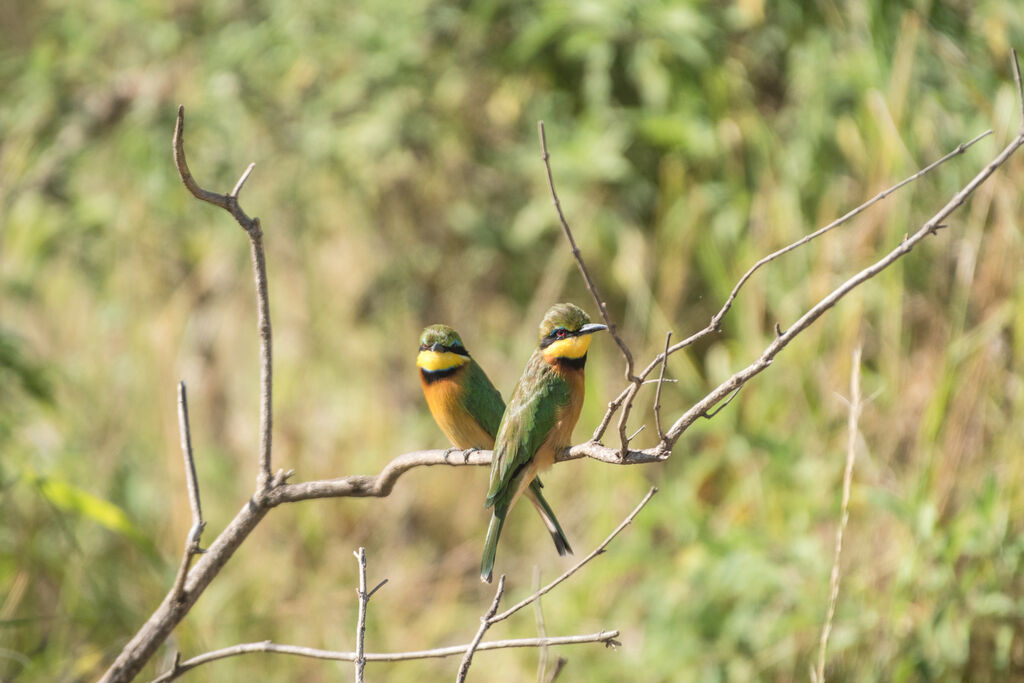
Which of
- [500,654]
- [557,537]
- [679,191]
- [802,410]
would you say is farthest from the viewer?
[679,191]

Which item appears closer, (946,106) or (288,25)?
(946,106)

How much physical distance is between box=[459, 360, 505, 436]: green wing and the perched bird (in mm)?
486

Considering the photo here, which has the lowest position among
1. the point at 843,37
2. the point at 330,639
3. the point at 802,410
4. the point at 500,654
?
the point at 500,654

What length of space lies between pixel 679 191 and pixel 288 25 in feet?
6.34

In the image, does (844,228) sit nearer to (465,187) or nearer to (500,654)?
(465,187)

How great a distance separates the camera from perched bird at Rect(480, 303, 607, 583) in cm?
210

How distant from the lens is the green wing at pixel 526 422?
82.3 inches

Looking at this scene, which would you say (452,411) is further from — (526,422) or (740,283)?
(740,283)

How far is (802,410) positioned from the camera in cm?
366

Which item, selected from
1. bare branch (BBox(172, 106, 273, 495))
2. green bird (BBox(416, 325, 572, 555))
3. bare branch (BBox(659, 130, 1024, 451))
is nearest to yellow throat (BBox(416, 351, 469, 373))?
green bird (BBox(416, 325, 572, 555))

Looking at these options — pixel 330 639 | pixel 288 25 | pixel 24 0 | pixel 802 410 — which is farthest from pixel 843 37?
pixel 24 0

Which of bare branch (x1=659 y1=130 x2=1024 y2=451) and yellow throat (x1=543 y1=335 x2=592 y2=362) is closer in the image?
bare branch (x1=659 y1=130 x2=1024 y2=451)

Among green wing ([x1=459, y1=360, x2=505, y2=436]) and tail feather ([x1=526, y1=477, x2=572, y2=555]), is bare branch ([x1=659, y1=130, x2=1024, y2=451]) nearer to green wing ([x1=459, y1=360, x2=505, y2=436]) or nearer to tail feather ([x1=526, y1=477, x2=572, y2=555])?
tail feather ([x1=526, y1=477, x2=572, y2=555])

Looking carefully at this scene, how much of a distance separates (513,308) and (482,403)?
199 cm
